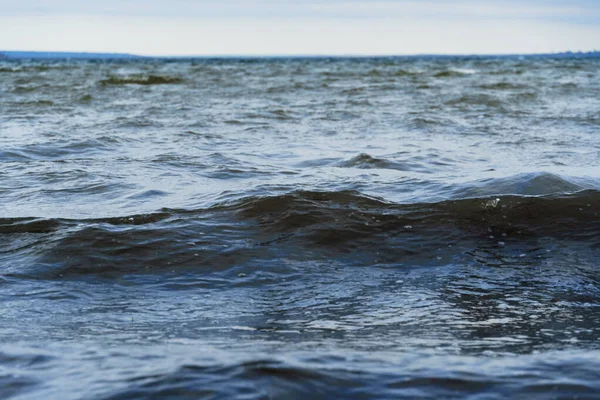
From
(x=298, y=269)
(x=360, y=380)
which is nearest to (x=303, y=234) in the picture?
(x=298, y=269)

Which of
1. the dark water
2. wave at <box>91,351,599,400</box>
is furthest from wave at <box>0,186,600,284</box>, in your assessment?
wave at <box>91,351,599,400</box>

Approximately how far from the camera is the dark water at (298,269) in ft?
9.39

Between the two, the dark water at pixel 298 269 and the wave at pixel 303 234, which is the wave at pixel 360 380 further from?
the wave at pixel 303 234

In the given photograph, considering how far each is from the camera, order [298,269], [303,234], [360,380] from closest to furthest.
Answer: [360,380] → [298,269] → [303,234]

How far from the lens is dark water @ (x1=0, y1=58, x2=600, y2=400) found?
2.86 meters

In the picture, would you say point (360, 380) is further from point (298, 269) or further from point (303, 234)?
point (303, 234)

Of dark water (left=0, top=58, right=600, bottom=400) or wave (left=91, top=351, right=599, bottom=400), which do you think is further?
dark water (left=0, top=58, right=600, bottom=400)

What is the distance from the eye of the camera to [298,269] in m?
4.82

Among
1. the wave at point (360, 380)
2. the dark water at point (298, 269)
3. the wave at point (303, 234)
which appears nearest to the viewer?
the wave at point (360, 380)

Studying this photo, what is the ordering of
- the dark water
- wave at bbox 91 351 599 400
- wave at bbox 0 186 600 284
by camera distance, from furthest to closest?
wave at bbox 0 186 600 284 → the dark water → wave at bbox 91 351 599 400

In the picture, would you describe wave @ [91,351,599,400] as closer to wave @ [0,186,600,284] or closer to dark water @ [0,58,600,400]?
dark water @ [0,58,600,400]

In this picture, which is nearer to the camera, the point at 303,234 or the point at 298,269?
the point at 298,269

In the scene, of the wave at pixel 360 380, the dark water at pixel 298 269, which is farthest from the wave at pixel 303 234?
the wave at pixel 360 380

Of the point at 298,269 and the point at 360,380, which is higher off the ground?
the point at 360,380
